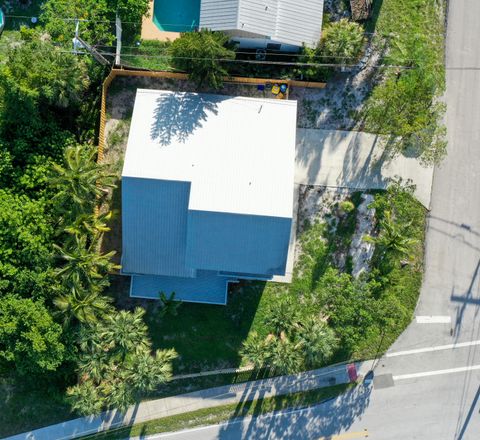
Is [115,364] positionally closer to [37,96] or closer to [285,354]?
[285,354]

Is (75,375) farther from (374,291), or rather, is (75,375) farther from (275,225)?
(374,291)

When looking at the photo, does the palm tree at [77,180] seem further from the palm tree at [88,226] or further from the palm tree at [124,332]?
the palm tree at [124,332]

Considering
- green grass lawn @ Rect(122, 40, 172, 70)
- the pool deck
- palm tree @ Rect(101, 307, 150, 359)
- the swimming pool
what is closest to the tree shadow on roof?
green grass lawn @ Rect(122, 40, 172, 70)

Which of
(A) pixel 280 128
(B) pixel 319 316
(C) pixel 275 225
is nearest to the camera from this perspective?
(C) pixel 275 225

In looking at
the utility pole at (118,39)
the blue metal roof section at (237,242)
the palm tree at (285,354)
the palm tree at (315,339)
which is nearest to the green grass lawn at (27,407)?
the blue metal roof section at (237,242)

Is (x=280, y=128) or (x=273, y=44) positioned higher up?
(x=273, y=44)

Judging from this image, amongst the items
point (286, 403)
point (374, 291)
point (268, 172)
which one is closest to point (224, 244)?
point (268, 172)
